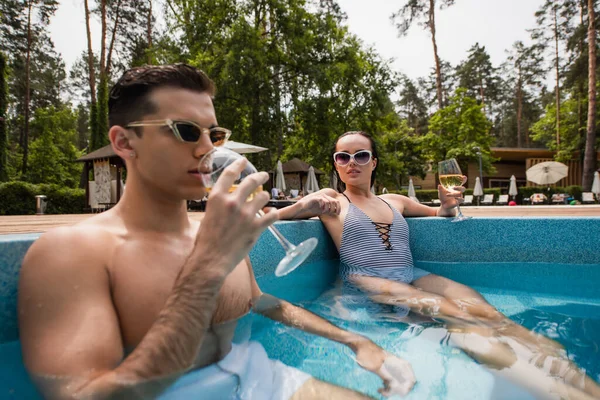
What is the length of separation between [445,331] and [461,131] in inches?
926

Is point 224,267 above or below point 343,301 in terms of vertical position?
above

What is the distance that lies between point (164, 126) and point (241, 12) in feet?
52.8

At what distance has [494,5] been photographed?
21062 millimetres

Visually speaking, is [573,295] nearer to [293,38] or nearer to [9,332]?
[9,332]

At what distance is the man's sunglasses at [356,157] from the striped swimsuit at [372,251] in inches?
15.0

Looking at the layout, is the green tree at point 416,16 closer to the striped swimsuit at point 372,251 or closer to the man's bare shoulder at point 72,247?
the striped swimsuit at point 372,251

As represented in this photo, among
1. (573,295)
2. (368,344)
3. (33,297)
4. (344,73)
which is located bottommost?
(573,295)

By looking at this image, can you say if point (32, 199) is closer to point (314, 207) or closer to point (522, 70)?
point (314, 207)

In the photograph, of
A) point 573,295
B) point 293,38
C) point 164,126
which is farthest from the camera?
point 293,38

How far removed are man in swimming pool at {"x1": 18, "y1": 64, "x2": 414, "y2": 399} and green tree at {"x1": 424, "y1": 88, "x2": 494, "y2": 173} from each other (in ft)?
76.9

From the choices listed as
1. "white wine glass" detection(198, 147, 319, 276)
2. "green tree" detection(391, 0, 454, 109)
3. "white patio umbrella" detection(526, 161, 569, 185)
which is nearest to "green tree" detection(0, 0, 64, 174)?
"green tree" detection(391, 0, 454, 109)

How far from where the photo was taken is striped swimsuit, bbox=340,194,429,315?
301 cm

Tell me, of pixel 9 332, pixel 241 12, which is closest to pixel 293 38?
pixel 241 12

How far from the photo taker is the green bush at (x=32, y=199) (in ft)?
43.9
